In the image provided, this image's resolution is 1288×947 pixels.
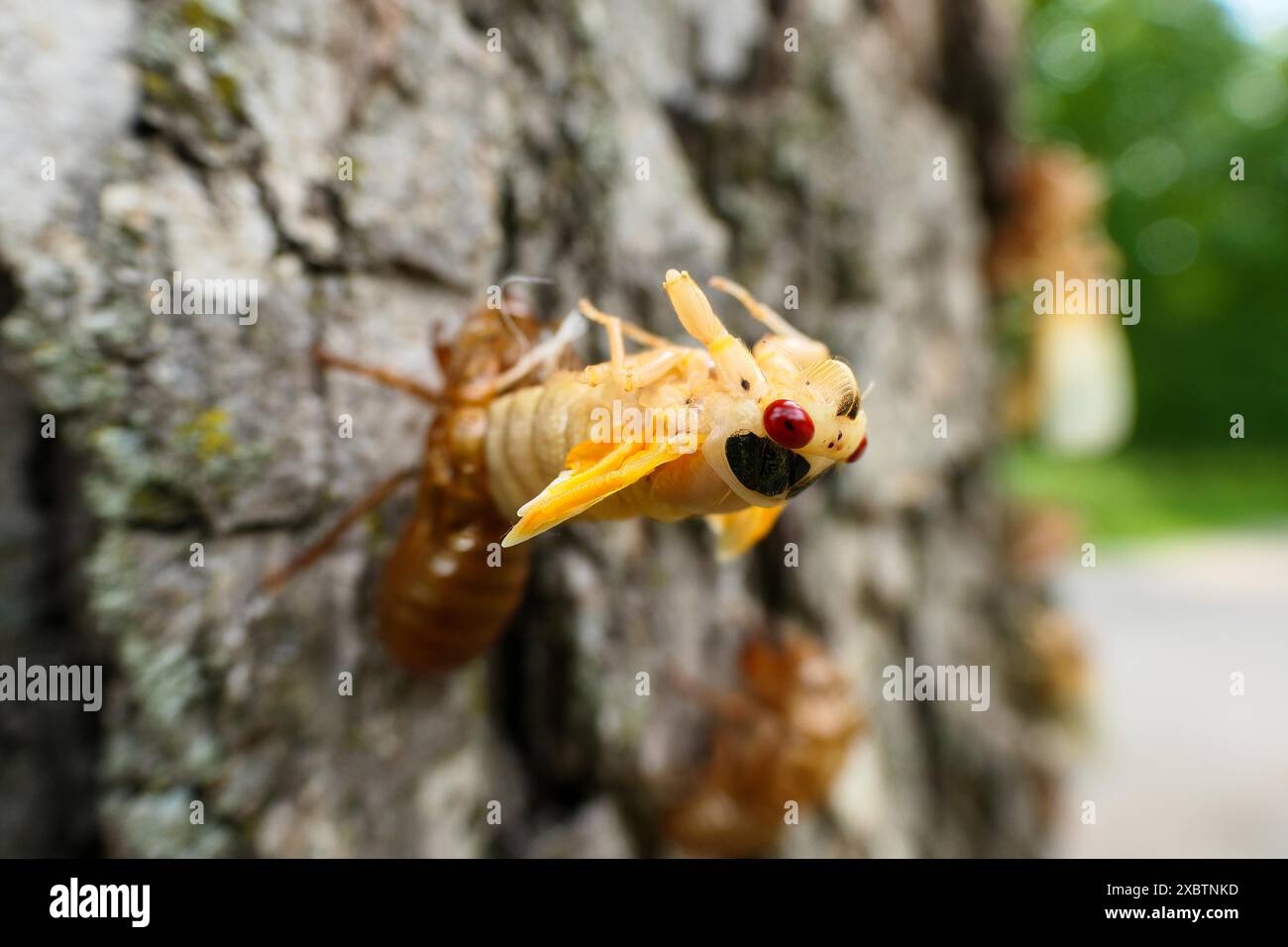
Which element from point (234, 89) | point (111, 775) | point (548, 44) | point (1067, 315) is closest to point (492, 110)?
point (548, 44)

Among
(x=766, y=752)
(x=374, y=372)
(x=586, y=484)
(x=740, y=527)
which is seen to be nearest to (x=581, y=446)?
(x=586, y=484)

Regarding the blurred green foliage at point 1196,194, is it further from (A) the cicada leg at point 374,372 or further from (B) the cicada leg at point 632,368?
(B) the cicada leg at point 632,368

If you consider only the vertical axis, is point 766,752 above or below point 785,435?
below

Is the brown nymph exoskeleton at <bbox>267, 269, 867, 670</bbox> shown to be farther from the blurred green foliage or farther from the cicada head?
the blurred green foliage

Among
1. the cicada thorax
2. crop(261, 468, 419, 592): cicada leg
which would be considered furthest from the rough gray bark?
the cicada thorax

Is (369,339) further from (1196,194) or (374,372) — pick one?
(1196,194)
